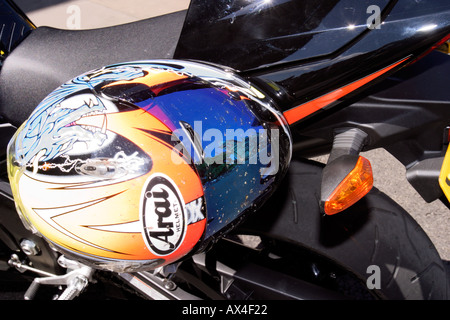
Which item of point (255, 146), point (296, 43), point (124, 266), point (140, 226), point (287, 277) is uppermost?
point (296, 43)

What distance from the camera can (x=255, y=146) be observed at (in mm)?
961

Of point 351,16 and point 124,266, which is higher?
point 351,16

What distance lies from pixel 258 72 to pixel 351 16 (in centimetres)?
24

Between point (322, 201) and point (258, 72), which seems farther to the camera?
point (258, 72)

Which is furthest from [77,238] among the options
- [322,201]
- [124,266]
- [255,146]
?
[322,201]

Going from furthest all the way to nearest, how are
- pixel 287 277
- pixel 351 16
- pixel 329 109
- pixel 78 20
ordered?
1. pixel 78 20
2. pixel 287 277
3. pixel 329 109
4. pixel 351 16

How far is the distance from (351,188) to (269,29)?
15.9 inches

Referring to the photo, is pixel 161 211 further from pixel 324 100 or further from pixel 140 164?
pixel 324 100

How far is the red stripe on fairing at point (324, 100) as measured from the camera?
40.9 inches

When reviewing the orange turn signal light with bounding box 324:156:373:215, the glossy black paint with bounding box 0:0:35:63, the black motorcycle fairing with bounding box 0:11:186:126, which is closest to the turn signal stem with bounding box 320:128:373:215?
the orange turn signal light with bounding box 324:156:373:215

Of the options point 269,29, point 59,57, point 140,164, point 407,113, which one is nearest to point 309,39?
point 269,29

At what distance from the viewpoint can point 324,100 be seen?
1.09 metres

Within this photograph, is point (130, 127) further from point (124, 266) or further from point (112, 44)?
point (112, 44)
